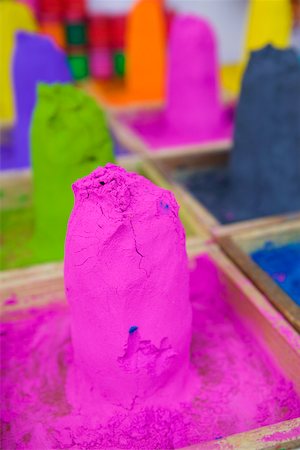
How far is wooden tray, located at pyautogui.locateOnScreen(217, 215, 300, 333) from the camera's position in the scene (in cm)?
114

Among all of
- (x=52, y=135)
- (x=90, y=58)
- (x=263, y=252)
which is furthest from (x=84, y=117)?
(x=90, y=58)

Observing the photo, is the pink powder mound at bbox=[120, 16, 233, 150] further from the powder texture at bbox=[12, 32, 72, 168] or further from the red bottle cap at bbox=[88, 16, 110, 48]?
the red bottle cap at bbox=[88, 16, 110, 48]

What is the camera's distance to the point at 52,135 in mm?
1399

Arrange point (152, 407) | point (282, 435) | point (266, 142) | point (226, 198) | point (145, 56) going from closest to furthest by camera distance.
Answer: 1. point (282, 435)
2. point (152, 407)
3. point (266, 142)
4. point (226, 198)
5. point (145, 56)

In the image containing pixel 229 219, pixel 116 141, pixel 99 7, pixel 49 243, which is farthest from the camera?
pixel 99 7

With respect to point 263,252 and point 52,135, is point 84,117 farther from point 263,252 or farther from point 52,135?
point 263,252

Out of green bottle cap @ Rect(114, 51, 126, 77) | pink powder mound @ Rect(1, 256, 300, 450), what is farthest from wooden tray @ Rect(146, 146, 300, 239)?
green bottle cap @ Rect(114, 51, 126, 77)

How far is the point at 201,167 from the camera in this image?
208cm

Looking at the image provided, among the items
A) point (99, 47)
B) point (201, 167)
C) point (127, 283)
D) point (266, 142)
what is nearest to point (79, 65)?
point (99, 47)

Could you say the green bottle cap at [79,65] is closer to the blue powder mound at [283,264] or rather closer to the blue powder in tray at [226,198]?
the blue powder in tray at [226,198]

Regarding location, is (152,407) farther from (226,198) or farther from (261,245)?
(226,198)

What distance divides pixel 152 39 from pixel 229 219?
57.9 inches

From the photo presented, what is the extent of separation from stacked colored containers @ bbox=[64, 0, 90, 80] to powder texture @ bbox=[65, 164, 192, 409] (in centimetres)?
263

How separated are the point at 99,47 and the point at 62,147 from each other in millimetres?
2188
